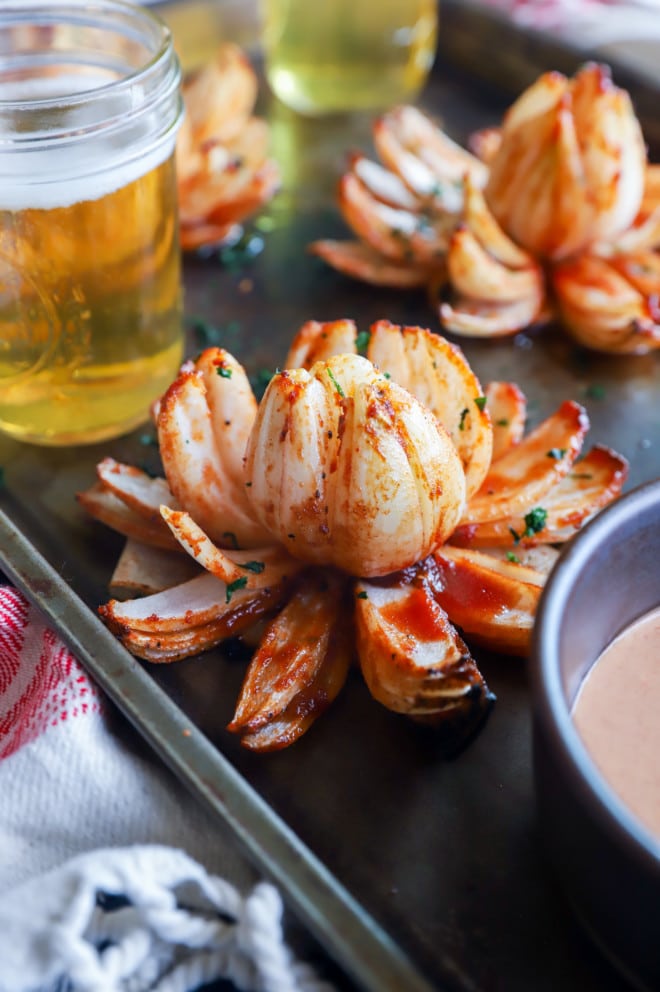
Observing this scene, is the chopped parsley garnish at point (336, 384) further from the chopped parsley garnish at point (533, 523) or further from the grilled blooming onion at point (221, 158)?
the grilled blooming onion at point (221, 158)

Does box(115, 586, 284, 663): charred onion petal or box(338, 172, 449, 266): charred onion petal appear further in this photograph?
box(338, 172, 449, 266): charred onion petal

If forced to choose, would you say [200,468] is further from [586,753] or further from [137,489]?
[586,753]

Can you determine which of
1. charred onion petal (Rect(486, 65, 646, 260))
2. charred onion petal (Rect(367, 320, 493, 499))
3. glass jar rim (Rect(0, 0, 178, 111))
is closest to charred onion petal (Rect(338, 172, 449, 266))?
charred onion petal (Rect(486, 65, 646, 260))

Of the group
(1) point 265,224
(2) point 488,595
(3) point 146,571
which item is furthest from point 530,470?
(1) point 265,224

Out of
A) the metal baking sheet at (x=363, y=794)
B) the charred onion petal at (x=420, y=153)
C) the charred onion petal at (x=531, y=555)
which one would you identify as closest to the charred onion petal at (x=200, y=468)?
the metal baking sheet at (x=363, y=794)

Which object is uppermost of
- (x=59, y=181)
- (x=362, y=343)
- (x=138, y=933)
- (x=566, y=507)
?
(x=59, y=181)

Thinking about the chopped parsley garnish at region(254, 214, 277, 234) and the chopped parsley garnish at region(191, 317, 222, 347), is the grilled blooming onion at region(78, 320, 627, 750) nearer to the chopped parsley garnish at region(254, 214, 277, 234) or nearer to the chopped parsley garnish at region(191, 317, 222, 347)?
the chopped parsley garnish at region(191, 317, 222, 347)

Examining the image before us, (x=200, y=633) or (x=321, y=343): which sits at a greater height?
(x=321, y=343)
